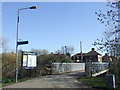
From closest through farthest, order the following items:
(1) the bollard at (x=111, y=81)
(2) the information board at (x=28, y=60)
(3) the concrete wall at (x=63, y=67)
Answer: (1) the bollard at (x=111, y=81)
(2) the information board at (x=28, y=60)
(3) the concrete wall at (x=63, y=67)

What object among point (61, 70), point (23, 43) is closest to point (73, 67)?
point (61, 70)

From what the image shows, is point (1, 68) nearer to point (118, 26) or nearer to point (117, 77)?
point (117, 77)

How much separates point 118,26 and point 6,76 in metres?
16.3

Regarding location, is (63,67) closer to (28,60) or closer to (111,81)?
(28,60)

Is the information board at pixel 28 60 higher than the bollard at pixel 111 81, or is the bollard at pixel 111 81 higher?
the information board at pixel 28 60

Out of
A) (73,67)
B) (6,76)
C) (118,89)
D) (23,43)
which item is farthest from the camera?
(73,67)

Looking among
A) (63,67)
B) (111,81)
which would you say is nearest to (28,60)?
(63,67)

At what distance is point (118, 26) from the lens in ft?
45.1

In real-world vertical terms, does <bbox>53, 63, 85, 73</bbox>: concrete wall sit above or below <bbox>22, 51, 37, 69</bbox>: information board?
below

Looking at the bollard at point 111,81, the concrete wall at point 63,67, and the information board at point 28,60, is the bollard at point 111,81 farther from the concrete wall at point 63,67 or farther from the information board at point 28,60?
the concrete wall at point 63,67

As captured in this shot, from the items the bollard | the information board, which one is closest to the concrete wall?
the information board

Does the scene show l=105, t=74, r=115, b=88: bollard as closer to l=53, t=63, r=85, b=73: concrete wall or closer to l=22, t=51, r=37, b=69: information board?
l=22, t=51, r=37, b=69: information board

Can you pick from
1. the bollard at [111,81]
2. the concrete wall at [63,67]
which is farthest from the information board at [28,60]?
the bollard at [111,81]

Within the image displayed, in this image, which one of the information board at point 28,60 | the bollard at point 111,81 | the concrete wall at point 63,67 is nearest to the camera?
the bollard at point 111,81
